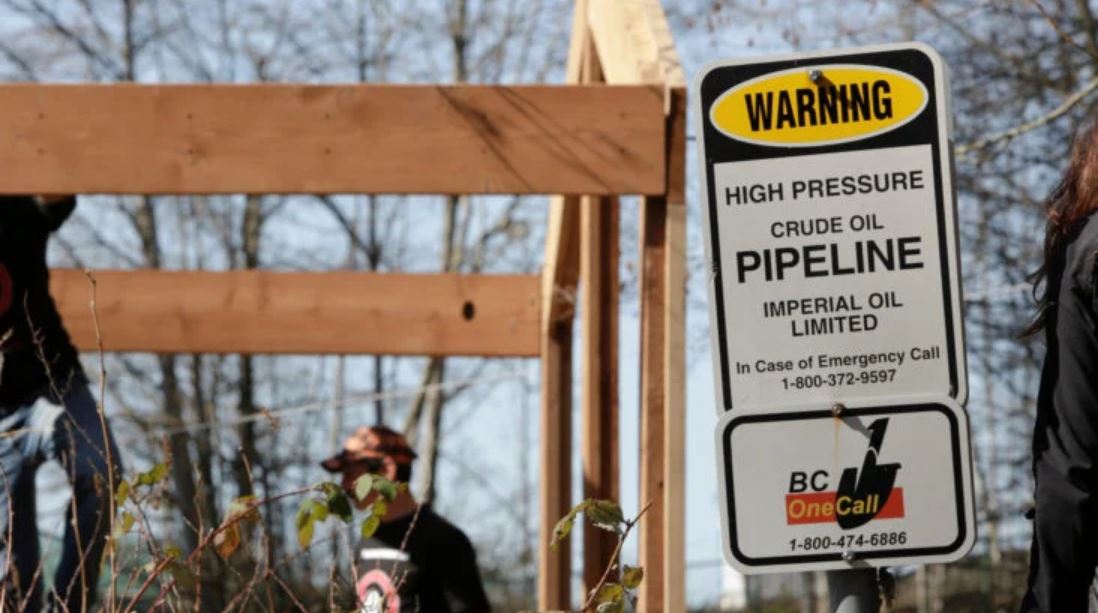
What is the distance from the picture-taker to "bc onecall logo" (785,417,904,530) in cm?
241

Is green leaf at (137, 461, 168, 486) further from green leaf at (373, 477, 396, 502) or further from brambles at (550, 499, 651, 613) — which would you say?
brambles at (550, 499, 651, 613)

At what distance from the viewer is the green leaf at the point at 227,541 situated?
133 inches

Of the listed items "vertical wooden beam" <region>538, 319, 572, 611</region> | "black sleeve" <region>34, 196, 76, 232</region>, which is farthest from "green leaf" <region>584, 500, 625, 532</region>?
"vertical wooden beam" <region>538, 319, 572, 611</region>

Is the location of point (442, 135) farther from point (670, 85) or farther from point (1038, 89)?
point (1038, 89)

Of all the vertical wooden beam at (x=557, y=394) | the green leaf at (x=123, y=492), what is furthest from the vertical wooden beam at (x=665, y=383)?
the vertical wooden beam at (x=557, y=394)

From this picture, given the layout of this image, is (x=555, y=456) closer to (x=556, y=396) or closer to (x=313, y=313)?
(x=556, y=396)

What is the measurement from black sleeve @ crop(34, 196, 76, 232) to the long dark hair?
3.35 metres

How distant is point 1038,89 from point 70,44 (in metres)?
11.4

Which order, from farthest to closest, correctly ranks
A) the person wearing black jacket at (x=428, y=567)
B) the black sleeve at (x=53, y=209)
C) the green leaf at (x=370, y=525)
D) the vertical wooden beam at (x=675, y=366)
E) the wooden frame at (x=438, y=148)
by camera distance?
the person wearing black jacket at (x=428, y=567)
the black sleeve at (x=53, y=209)
the wooden frame at (x=438, y=148)
the vertical wooden beam at (x=675, y=366)
the green leaf at (x=370, y=525)

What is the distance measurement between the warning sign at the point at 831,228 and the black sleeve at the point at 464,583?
346cm

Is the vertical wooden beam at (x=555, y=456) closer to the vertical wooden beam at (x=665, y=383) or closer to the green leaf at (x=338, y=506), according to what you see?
the vertical wooden beam at (x=665, y=383)

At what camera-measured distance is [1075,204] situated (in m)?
2.98

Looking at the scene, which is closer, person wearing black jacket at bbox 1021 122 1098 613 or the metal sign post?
the metal sign post

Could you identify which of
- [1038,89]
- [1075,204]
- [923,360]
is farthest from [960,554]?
[1038,89]
